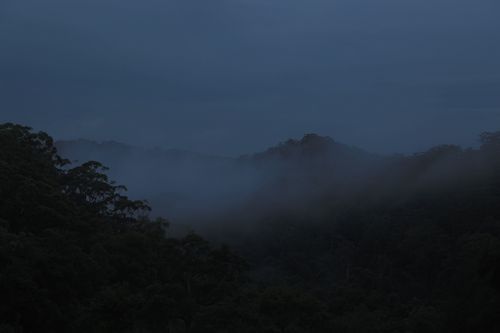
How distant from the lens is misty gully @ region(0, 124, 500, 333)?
1727cm

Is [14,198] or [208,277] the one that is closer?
[14,198]

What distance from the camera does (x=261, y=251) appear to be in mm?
65812

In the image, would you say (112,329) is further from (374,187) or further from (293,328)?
(374,187)

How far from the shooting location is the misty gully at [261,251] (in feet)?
56.6

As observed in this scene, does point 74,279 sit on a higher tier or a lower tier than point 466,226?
lower

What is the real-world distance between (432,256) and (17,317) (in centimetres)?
4497

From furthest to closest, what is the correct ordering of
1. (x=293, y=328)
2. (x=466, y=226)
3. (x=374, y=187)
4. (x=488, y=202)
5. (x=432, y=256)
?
1. (x=374, y=187)
2. (x=488, y=202)
3. (x=466, y=226)
4. (x=432, y=256)
5. (x=293, y=328)

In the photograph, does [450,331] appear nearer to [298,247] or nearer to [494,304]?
[494,304]

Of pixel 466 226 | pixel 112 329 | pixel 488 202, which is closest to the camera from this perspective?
pixel 112 329

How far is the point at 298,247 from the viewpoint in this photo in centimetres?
6531

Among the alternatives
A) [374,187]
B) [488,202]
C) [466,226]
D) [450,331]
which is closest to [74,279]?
[450,331]

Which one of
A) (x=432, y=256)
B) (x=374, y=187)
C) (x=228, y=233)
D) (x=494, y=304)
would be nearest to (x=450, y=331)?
(x=494, y=304)

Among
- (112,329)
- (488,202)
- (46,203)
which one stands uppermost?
(488,202)

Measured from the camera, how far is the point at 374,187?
270 ft
